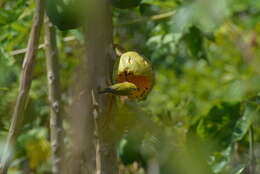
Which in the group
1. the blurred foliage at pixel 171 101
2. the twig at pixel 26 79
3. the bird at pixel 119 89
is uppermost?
the twig at pixel 26 79

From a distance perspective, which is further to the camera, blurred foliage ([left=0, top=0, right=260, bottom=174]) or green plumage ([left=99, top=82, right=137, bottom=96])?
blurred foliage ([left=0, top=0, right=260, bottom=174])

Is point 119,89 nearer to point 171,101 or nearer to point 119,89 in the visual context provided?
point 119,89

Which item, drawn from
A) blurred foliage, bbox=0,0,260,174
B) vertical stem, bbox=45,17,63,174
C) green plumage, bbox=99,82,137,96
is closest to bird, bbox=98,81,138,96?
green plumage, bbox=99,82,137,96

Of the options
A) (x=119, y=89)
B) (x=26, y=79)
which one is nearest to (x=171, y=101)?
(x=119, y=89)

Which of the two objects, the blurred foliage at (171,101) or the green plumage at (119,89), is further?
the blurred foliage at (171,101)

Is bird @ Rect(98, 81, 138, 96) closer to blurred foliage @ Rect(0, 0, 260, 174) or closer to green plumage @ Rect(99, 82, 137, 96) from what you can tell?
green plumage @ Rect(99, 82, 137, 96)

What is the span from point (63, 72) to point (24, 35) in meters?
0.52

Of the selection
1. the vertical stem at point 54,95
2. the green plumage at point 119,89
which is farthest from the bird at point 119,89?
the vertical stem at point 54,95

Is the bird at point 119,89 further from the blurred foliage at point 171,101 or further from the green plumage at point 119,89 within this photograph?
the blurred foliage at point 171,101

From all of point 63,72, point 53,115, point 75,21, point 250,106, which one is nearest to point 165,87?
point 63,72

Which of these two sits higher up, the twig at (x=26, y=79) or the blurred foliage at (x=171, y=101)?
the twig at (x=26, y=79)

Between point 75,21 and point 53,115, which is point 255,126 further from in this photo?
point 75,21

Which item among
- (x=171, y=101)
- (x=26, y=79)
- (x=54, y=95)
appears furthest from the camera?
(x=171, y=101)

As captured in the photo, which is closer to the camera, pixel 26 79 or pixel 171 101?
pixel 26 79
